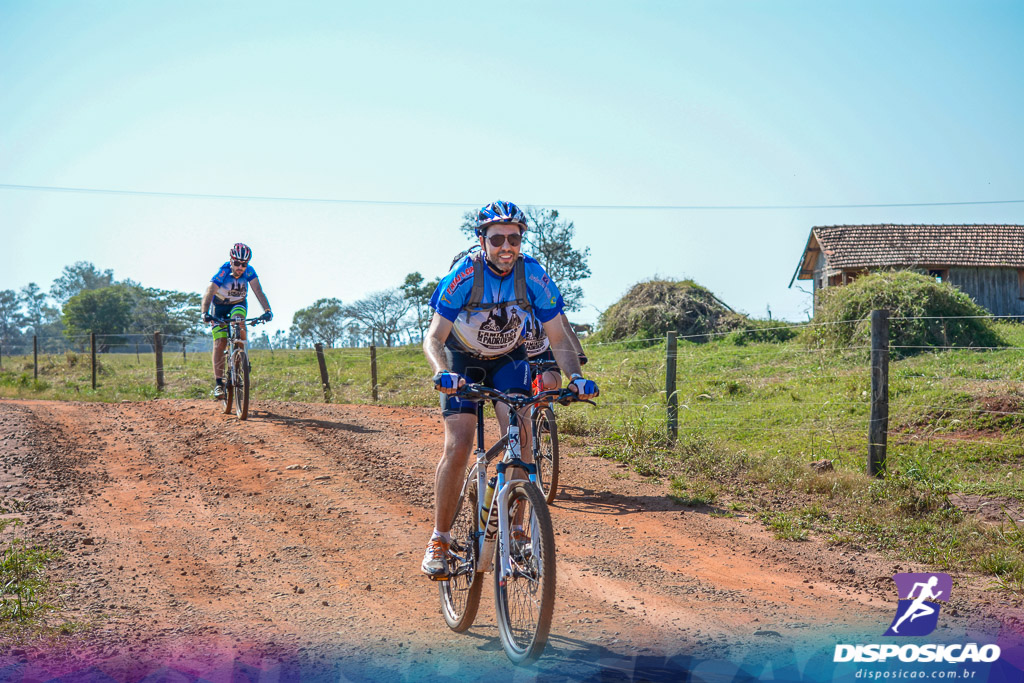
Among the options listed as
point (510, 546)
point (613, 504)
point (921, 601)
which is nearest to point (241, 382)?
point (613, 504)

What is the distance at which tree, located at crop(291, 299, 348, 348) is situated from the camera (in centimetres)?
6109

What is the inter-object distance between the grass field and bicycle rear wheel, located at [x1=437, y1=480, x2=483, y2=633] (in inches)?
114

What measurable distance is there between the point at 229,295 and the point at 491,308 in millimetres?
7578

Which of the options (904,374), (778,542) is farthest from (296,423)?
(904,374)

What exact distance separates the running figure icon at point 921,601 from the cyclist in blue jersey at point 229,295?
861 centimetres

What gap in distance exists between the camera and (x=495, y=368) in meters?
4.42

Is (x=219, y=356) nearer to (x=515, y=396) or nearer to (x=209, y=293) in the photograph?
(x=209, y=293)

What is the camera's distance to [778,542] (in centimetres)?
596

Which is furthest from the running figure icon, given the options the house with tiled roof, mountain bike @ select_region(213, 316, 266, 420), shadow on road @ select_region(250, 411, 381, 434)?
the house with tiled roof

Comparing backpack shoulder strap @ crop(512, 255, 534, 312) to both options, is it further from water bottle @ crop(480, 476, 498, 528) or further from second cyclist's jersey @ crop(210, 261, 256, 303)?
second cyclist's jersey @ crop(210, 261, 256, 303)

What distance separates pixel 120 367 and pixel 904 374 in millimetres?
25261

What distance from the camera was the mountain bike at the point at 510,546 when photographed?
3410 millimetres

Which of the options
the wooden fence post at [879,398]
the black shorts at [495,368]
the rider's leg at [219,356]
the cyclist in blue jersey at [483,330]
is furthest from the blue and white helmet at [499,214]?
the rider's leg at [219,356]

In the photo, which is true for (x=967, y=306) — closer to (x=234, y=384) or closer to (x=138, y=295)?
(x=234, y=384)
